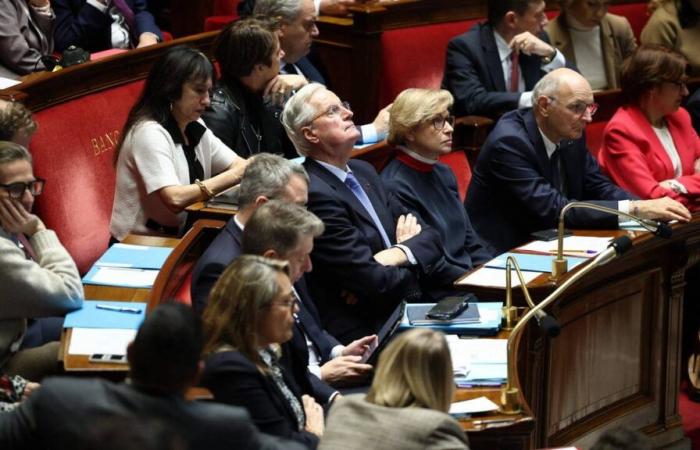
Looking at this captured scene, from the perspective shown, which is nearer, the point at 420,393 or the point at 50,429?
the point at 50,429

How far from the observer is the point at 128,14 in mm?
5801

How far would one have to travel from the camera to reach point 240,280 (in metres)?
2.73

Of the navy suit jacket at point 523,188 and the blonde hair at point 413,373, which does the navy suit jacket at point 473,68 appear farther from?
the blonde hair at point 413,373

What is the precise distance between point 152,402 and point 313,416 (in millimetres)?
1053

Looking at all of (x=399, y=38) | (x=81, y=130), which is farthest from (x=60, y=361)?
(x=399, y=38)

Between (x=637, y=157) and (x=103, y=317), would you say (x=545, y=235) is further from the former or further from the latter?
(x=103, y=317)

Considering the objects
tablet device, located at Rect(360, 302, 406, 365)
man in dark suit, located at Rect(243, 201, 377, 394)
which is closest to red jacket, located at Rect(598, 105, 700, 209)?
tablet device, located at Rect(360, 302, 406, 365)

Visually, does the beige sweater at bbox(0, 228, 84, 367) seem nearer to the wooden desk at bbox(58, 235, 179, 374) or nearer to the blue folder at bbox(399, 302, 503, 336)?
the wooden desk at bbox(58, 235, 179, 374)

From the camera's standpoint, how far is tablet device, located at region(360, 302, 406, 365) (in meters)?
3.48

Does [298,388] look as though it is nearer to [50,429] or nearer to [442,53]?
[50,429]

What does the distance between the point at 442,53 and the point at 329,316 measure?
245 cm

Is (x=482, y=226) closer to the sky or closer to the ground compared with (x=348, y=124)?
closer to the ground

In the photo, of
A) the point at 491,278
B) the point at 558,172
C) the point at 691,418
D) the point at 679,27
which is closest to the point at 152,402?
the point at 491,278

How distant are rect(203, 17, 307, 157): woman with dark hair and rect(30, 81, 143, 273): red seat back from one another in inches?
15.0
